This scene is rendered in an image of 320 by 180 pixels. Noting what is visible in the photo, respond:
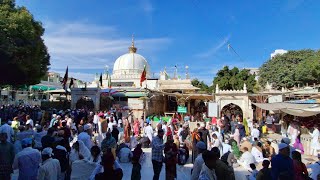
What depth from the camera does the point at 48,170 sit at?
4.52 metres

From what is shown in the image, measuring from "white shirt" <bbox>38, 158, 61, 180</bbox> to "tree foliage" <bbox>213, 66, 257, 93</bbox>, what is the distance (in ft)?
91.1

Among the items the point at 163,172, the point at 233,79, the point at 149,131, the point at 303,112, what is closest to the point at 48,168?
the point at 163,172

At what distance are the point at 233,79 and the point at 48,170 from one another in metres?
28.8

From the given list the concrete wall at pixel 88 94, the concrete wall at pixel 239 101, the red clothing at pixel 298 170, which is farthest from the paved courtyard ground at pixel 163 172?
the concrete wall at pixel 88 94

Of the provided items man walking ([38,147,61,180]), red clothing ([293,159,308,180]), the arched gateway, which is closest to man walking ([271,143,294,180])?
red clothing ([293,159,308,180])

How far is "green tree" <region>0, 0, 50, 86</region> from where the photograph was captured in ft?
61.8

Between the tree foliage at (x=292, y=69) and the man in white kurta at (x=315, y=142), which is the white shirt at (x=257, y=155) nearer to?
the man in white kurta at (x=315, y=142)

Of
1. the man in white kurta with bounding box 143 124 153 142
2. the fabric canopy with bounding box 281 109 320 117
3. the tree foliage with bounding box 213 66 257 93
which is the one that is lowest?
the man in white kurta with bounding box 143 124 153 142

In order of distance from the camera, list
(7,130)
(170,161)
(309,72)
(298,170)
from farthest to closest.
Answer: (309,72) → (7,130) → (170,161) → (298,170)

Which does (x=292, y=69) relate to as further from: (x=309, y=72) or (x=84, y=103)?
(x=84, y=103)

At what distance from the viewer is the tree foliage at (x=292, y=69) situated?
33.5m

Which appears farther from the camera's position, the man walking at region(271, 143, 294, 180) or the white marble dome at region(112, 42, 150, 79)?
the white marble dome at region(112, 42, 150, 79)

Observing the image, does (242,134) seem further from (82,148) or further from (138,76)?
(138,76)

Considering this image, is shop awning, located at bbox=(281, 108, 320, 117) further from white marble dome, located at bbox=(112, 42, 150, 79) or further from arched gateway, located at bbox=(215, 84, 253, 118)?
white marble dome, located at bbox=(112, 42, 150, 79)
